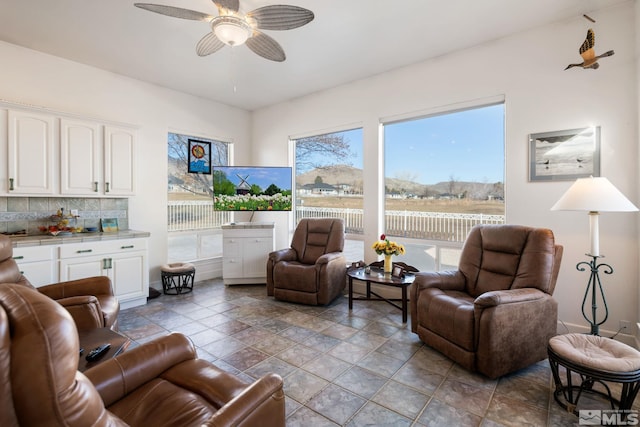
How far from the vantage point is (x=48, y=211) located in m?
3.51

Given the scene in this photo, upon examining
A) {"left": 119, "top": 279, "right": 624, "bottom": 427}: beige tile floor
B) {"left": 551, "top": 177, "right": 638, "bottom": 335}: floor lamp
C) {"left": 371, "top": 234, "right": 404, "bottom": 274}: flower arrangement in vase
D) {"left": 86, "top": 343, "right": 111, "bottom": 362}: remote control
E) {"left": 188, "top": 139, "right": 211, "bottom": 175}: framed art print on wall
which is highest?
{"left": 188, "top": 139, "right": 211, "bottom": 175}: framed art print on wall

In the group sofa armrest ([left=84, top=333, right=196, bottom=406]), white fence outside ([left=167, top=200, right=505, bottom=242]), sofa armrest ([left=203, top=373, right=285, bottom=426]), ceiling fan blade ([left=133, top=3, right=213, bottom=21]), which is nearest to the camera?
sofa armrest ([left=203, top=373, right=285, bottom=426])

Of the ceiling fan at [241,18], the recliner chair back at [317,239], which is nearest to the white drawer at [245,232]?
the recliner chair back at [317,239]

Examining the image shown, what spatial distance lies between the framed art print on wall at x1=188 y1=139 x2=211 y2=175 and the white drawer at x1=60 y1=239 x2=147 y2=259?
1.60m

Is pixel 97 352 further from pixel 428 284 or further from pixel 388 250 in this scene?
pixel 388 250

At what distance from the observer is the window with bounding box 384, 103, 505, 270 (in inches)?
132

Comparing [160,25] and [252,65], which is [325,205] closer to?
[252,65]

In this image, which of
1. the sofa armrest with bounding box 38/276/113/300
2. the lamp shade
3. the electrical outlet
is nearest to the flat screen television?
the sofa armrest with bounding box 38/276/113/300

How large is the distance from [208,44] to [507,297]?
3.11m

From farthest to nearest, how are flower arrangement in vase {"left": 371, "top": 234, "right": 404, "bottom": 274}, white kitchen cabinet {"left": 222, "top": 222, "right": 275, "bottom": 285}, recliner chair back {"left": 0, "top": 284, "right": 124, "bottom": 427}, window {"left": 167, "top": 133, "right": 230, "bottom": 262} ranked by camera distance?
window {"left": 167, "top": 133, "right": 230, "bottom": 262}
white kitchen cabinet {"left": 222, "top": 222, "right": 275, "bottom": 285}
flower arrangement in vase {"left": 371, "top": 234, "right": 404, "bottom": 274}
recliner chair back {"left": 0, "top": 284, "right": 124, "bottom": 427}

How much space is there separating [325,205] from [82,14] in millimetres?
3458

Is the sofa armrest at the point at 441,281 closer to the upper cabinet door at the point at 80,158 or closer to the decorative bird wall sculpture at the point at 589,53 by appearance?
the decorative bird wall sculpture at the point at 589,53

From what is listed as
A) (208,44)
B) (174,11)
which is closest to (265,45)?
(208,44)

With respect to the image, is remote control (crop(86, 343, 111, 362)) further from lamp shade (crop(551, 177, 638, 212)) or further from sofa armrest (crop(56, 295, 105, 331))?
lamp shade (crop(551, 177, 638, 212))
